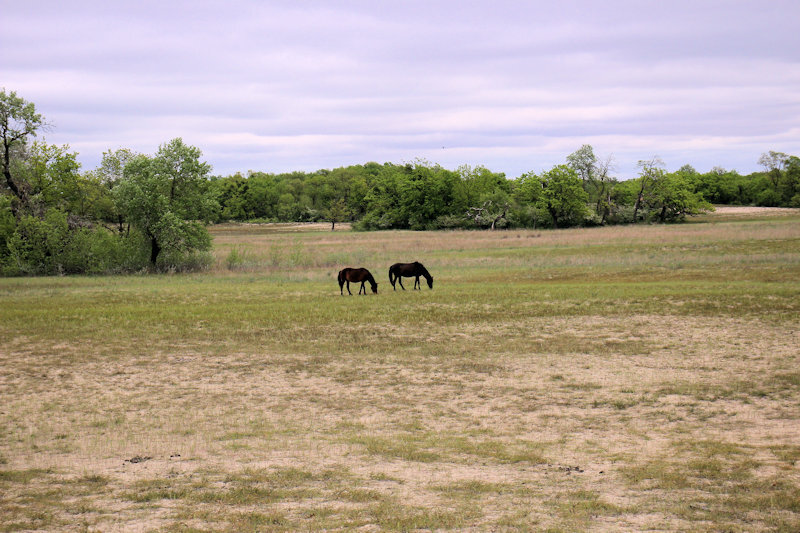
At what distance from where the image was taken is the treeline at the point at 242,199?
4153 cm

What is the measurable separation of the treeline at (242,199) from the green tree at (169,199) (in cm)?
7

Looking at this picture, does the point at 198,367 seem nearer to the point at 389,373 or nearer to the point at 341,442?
the point at 389,373

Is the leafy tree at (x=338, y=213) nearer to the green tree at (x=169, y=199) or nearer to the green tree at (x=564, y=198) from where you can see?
the green tree at (x=564, y=198)

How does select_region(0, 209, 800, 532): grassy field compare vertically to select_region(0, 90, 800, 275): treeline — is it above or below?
below

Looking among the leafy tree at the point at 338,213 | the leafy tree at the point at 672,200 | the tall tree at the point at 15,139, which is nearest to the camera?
the tall tree at the point at 15,139

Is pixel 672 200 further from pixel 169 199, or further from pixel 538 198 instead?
pixel 169 199

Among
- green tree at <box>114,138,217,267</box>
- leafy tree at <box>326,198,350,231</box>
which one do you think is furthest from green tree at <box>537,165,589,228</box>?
green tree at <box>114,138,217,267</box>

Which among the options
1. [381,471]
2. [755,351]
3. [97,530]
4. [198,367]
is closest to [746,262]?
[755,351]

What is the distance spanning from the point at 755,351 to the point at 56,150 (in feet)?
135

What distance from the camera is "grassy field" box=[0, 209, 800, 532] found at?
707 centimetres

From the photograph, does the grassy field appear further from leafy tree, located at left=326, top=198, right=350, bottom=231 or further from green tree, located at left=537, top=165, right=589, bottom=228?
leafy tree, located at left=326, top=198, right=350, bottom=231

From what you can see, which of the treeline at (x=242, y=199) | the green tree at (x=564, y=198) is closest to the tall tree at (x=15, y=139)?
the treeline at (x=242, y=199)

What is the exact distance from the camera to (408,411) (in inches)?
452

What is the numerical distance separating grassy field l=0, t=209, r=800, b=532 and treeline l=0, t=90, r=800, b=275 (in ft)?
55.4
